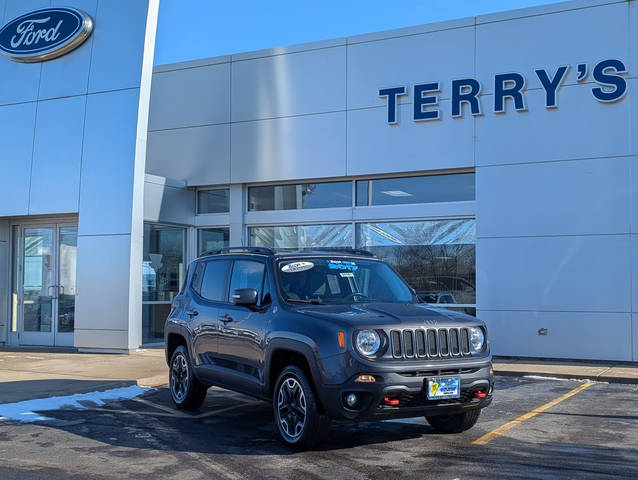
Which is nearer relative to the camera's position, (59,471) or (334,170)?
(59,471)

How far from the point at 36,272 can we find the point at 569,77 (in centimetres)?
1220

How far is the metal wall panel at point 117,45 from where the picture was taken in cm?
1521

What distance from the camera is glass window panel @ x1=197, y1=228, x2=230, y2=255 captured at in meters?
17.5

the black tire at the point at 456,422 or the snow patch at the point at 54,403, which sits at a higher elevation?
the black tire at the point at 456,422

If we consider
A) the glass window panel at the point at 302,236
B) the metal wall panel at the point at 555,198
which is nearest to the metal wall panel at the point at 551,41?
the metal wall panel at the point at 555,198

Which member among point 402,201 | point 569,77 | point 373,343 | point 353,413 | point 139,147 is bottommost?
point 353,413

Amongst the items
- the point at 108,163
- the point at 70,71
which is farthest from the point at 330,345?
the point at 70,71

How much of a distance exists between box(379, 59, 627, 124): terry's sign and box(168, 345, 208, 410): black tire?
26.1 feet

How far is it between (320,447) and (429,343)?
1.43 m

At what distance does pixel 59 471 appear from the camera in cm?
623

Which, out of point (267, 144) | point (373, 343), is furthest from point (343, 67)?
point (373, 343)

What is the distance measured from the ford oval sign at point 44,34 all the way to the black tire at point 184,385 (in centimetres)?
922

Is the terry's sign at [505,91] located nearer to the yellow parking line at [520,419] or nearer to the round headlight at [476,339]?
the yellow parking line at [520,419]

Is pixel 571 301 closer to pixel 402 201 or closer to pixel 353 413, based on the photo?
pixel 402 201
